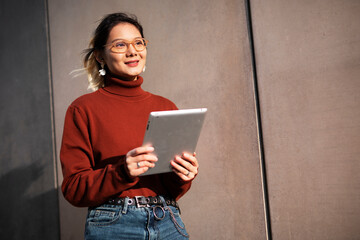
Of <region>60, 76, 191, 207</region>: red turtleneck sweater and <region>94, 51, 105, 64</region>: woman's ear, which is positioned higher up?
<region>94, 51, 105, 64</region>: woman's ear

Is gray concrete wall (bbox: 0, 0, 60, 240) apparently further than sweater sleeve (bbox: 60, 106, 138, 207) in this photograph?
Yes

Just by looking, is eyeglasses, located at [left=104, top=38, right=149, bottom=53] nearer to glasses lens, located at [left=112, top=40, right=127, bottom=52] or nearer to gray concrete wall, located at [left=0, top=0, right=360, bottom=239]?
glasses lens, located at [left=112, top=40, right=127, bottom=52]

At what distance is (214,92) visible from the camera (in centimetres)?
179

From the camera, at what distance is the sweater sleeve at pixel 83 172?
101cm

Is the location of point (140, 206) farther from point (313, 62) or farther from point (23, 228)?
point (23, 228)

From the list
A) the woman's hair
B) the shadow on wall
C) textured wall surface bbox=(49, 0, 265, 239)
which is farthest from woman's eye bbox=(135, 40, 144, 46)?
the shadow on wall

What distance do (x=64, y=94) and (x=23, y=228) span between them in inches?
49.7

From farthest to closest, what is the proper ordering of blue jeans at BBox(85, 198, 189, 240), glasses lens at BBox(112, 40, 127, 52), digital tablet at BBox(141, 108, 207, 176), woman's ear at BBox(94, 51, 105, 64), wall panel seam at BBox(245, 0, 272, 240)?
wall panel seam at BBox(245, 0, 272, 240) < woman's ear at BBox(94, 51, 105, 64) < glasses lens at BBox(112, 40, 127, 52) < blue jeans at BBox(85, 198, 189, 240) < digital tablet at BBox(141, 108, 207, 176)

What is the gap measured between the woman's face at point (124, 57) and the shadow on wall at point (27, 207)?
5.79ft

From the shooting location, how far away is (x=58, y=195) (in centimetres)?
264

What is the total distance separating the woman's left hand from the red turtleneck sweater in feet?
0.26

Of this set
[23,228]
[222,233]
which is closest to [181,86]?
[222,233]

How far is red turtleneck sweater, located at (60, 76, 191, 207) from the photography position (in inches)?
40.4

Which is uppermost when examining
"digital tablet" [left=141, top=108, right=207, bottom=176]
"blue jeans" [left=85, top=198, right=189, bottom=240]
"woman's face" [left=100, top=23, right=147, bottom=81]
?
"woman's face" [left=100, top=23, right=147, bottom=81]
